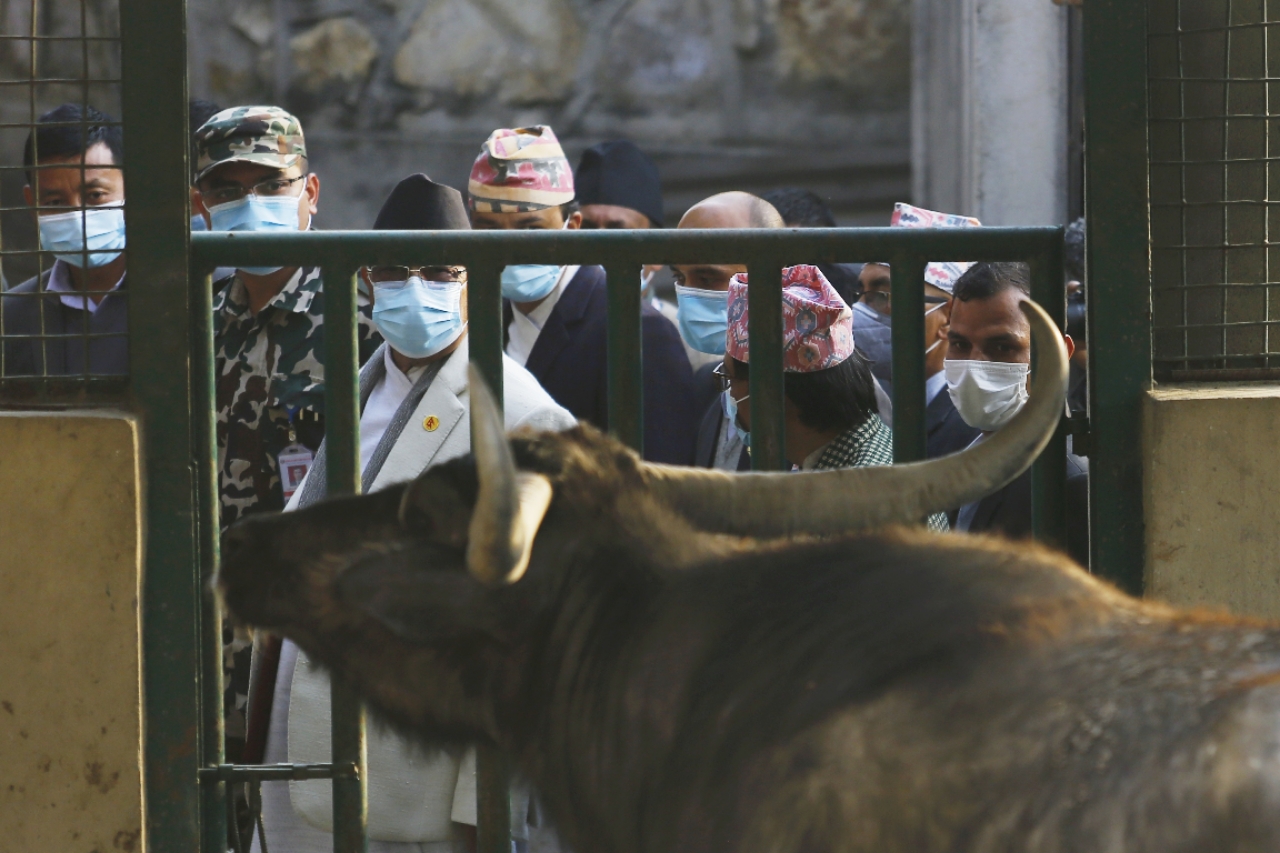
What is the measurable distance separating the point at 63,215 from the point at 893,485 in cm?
344

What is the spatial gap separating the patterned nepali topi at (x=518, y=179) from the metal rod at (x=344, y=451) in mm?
2496

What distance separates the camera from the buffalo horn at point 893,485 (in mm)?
2342

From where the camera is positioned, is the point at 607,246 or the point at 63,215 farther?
the point at 63,215

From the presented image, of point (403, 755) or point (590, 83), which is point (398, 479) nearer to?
point (403, 755)

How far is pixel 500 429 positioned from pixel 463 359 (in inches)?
75.4

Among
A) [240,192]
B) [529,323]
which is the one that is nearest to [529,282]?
[529,323]

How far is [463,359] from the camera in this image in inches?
151

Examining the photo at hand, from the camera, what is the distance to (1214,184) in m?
3.26

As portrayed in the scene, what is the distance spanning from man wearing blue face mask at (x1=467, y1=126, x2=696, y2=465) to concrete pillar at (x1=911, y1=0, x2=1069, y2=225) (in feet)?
12.9

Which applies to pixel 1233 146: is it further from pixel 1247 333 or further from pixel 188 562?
pixel 188 562

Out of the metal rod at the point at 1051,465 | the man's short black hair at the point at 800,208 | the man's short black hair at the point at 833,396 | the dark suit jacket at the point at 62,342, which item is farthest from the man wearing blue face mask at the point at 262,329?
the man's short black hair at the point at 800,208

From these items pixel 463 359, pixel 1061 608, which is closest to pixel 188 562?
pixel 463 359

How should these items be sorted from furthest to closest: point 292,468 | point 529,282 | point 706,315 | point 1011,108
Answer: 1. point 1011,108
2. point 529,282
3. point 706,315
4. point 292,468

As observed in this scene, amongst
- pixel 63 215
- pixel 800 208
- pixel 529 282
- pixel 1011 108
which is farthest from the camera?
pixel 1011 108
